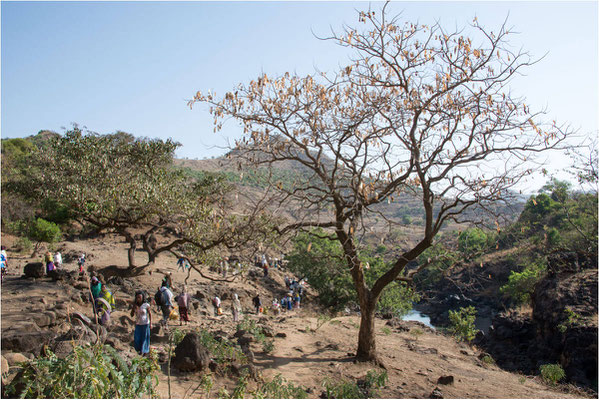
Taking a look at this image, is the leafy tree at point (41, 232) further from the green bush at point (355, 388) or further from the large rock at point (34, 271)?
the green bush at point (355, 388)

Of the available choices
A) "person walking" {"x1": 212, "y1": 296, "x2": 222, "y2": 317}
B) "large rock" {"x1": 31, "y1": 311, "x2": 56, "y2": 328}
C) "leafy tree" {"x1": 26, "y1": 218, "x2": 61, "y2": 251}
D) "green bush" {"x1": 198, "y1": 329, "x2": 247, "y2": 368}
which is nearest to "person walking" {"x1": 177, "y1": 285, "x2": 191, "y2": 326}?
"large rock" {"x1": 31, "y1": 311, "x2": 56, "y2": 328}

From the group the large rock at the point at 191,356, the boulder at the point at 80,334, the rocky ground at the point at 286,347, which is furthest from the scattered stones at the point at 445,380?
the boulder at the point at 80,334

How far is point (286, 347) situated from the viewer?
36.6ft

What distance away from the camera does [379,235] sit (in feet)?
27.2

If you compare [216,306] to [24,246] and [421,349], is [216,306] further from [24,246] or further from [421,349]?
[24,246]

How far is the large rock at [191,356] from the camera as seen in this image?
7.80 m

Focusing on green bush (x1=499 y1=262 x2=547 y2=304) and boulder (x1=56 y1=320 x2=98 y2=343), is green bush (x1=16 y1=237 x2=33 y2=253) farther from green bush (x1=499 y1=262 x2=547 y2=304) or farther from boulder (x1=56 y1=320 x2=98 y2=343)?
green bush (x1=499 y1=262 x2=547 y2=304)

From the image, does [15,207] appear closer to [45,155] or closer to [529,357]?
[45,155]

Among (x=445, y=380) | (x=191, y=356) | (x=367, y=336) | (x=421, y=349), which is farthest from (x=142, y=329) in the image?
(x=421, y=349)

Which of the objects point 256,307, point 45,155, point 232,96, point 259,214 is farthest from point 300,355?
point 45,155

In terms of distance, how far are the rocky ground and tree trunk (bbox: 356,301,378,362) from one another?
32 centimetres

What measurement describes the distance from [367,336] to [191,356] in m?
4.26

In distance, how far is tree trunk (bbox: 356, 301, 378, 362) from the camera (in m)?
9.96

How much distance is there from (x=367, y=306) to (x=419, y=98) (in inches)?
196
